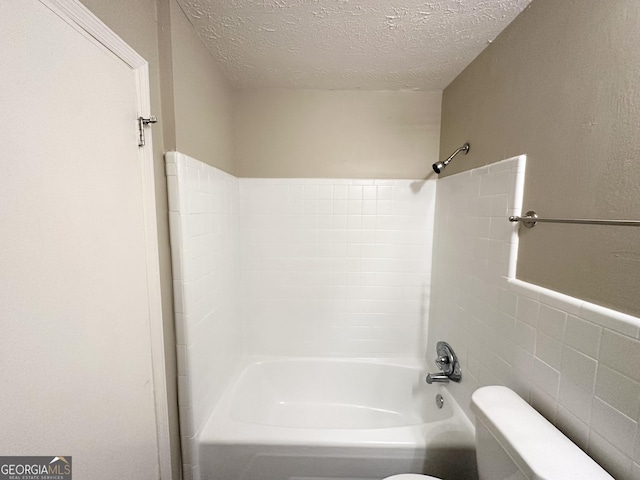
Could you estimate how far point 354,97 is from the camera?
168 centimetres

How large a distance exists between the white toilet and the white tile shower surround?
7cm

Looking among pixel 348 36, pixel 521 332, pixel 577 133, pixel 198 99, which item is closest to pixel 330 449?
pixel 521 332

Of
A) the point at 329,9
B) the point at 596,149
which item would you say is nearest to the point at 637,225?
the point at 596,149

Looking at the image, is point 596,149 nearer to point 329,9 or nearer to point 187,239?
point 329,9

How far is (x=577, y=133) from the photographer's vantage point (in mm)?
760

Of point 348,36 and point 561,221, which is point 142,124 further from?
point 561,221

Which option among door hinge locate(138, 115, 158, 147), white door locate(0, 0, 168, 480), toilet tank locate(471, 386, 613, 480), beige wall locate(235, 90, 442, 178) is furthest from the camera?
beige wall locate(235, 90, 442, 178)

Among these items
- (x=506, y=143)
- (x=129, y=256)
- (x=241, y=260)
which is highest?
(x=506, y=143)

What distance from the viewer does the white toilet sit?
615mm

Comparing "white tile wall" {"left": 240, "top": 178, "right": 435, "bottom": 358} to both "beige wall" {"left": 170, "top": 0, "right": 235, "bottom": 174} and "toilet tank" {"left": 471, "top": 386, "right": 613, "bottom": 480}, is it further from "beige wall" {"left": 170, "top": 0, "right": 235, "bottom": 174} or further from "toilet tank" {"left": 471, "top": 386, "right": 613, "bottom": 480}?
"toilet tank" {"left": 471, "top": 386, "right": 613, "bottom": 480}

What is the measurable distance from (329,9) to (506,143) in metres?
0.88

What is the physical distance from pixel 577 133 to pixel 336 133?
1.22m

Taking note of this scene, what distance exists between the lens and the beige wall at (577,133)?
63 cm

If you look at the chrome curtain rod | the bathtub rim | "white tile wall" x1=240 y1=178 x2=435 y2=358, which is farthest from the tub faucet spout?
the chrome curtain rod
